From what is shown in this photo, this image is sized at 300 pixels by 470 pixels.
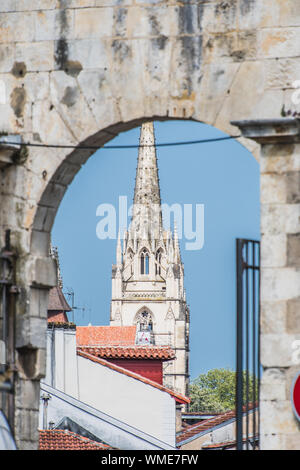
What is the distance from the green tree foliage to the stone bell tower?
301 cm

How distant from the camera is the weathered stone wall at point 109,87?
10047mm

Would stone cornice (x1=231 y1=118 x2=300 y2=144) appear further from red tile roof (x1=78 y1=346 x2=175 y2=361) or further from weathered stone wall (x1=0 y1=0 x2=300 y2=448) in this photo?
red tile roof (x1=78 y1=346 x2=175 y2=361)

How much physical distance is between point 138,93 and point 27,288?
6.20 feet

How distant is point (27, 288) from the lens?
418 inches

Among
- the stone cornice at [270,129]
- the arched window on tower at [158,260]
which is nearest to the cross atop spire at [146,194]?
the arched window on tower at [158,260]

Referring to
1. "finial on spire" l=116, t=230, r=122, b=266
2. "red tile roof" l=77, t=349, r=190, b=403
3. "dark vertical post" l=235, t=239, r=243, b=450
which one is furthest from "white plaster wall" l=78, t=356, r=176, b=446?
"finial on spire" l=116, t=230, r=122, b=266

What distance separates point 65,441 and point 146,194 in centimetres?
9819

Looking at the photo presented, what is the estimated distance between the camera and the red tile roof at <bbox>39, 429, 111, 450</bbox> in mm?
19812

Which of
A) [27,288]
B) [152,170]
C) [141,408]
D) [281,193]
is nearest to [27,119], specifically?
[27,288]

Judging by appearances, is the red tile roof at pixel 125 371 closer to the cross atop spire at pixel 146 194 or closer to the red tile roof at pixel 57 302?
the red tile roof at pixel 57 302

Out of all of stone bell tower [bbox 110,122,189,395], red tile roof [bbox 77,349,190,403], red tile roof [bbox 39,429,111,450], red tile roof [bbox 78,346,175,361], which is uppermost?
stone bell tower [bbox 110,122,189,395]

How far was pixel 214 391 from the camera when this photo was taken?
371 feet

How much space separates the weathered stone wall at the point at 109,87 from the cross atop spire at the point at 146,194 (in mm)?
106488

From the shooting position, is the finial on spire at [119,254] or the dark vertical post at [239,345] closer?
the dark vertical post at [239,345]
